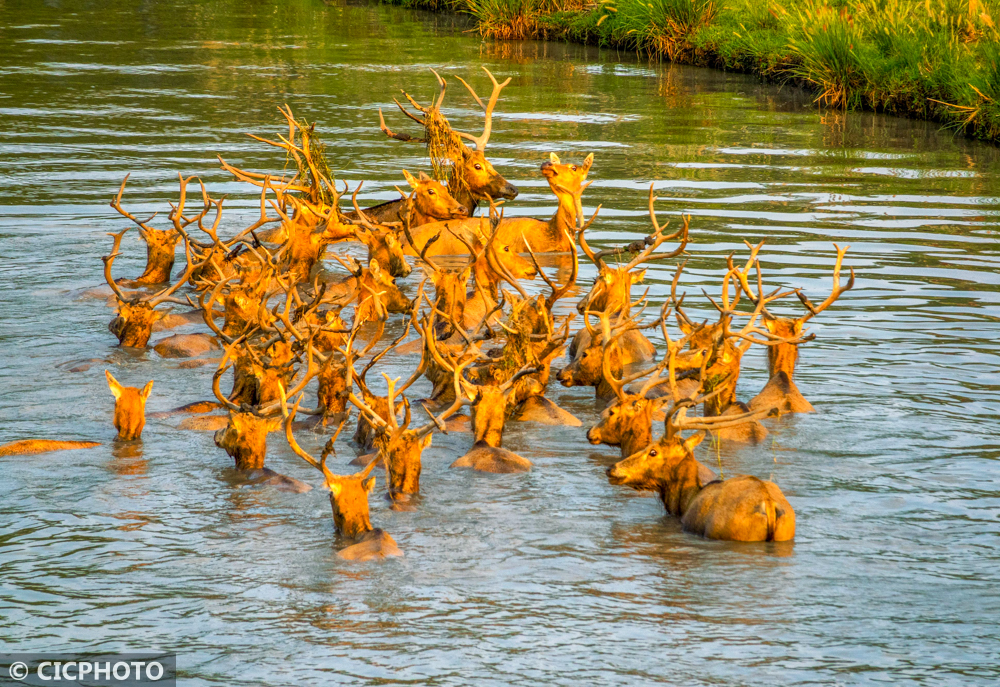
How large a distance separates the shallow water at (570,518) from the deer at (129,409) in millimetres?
121

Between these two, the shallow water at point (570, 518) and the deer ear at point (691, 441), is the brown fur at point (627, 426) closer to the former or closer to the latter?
the shallow water at point (570, 518)

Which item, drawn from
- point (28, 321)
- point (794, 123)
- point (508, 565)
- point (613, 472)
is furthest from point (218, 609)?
point (794, 123)

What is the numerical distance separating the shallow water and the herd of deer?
0.16 metres

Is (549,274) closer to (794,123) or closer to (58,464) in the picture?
(58,464)

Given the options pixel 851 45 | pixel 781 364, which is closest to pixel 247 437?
pixel 781 364

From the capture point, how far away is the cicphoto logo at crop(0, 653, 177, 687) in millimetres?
4961

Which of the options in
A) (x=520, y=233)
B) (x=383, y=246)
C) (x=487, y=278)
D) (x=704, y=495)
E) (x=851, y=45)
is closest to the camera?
(x=704, y=495)

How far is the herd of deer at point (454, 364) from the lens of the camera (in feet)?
20.4

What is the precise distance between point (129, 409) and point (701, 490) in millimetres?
3064

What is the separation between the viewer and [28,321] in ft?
31.5

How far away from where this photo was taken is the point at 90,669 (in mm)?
5039

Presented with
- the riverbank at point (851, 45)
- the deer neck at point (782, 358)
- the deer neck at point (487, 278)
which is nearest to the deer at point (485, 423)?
the deer neck at point (782, 358)

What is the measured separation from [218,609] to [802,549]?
8.36 ft

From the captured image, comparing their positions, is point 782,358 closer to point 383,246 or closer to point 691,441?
point 691,441
